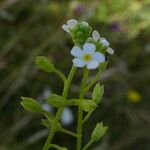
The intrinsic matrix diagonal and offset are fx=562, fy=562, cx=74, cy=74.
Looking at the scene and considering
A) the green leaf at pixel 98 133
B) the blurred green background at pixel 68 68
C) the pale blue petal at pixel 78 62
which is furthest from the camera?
the blurred green background at pixel 68 68

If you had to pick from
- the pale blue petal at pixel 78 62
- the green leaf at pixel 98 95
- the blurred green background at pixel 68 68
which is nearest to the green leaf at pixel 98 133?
the green leaf at pixel 98 95

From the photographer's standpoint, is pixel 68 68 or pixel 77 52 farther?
pixel 68 68

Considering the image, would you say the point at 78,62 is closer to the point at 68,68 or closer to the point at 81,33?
A: the point at 81,33

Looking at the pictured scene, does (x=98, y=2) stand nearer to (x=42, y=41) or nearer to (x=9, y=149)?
Answer: (x=42, y=41)

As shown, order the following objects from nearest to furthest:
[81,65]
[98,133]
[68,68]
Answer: [81,65]
[98,133]
[68,68]

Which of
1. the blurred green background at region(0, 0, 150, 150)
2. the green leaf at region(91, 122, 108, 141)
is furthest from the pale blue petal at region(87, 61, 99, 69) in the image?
the blurred green background at region(0, 0, 150, 150)

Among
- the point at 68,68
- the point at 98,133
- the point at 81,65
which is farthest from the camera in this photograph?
the point at 68,68

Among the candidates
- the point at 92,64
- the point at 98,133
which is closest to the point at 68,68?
the point at 98,133

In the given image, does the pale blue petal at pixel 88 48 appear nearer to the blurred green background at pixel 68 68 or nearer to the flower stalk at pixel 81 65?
the flower stalk at pixel 81 65
